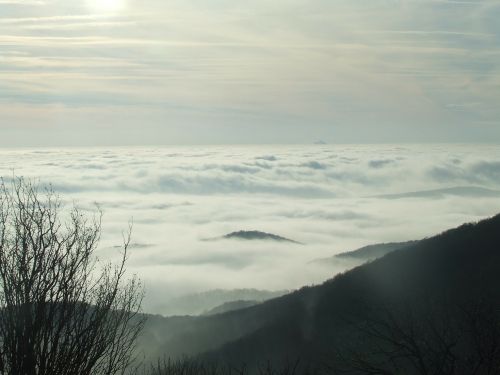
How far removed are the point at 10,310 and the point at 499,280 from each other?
61.0 meters

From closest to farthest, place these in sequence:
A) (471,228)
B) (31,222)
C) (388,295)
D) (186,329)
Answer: (31,222)
(388,295)
(471,228)
(186,329)

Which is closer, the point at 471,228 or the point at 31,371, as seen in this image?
the point at 31,371

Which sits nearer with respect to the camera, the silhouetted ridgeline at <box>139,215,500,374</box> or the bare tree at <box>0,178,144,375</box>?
the bare tree at <box>0,178,144,375</box>

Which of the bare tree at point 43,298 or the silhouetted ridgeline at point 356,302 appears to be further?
the silhouetted ridgeline at point 356,302

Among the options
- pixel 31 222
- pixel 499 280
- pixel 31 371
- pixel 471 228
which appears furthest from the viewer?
pixel 471 228

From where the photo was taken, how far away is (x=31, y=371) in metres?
12.7

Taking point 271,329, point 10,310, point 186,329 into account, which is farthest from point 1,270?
point 186,329

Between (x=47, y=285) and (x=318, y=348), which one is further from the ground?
(x=47, y=285)

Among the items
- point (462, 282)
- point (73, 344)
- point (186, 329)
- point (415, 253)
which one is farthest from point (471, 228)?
point (73, 344)

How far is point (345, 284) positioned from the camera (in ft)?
300

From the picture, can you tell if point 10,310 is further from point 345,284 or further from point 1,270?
point 345,284

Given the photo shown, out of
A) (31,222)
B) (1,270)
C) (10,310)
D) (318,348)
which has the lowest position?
(318,348)

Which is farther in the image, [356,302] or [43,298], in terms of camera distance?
[356,302]

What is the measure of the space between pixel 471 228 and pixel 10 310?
281ft
